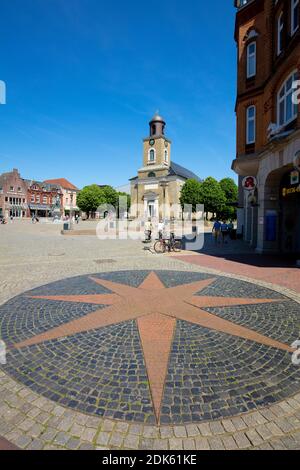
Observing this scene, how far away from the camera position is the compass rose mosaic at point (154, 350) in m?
2.77

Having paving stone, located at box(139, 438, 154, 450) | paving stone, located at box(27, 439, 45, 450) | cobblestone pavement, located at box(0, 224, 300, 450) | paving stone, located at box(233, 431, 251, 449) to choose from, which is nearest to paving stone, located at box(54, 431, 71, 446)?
cobblestone pavement, located at box(0, 224, 300, 450)

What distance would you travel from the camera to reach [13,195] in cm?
7325

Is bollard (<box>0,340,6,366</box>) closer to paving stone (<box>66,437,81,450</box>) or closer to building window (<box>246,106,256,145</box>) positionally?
paving stone (<box>66,437,81,450</box>)

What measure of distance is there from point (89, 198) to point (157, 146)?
86.2ft

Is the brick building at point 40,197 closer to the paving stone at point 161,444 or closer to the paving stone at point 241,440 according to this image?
the paving stone at point 161,444

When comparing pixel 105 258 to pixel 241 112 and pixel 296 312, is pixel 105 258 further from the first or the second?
pixel 241 112

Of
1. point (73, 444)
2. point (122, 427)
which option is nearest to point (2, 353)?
point (73, 444)

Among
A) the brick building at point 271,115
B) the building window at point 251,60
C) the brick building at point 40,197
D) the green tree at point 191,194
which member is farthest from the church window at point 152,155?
the building window at point 251,60

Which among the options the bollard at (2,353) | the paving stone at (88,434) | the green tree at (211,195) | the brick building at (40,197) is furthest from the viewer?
the brick building at (40,197)

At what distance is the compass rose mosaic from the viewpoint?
2768 millimetres

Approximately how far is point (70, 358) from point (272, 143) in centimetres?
1173

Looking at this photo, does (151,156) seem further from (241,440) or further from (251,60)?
(241,440)

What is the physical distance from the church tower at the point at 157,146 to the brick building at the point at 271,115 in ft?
170
